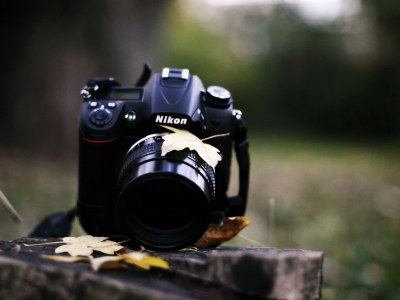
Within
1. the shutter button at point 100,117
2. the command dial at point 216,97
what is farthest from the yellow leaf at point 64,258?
the command dial at point 216,97

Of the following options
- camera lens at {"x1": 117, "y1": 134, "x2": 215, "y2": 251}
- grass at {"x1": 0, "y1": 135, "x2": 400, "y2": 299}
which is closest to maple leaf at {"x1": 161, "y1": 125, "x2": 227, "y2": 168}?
camera lens at {"x1": 117, "y1": 134, "x2": 215, "y2": 251}

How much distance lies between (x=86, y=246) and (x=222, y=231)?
0.28m

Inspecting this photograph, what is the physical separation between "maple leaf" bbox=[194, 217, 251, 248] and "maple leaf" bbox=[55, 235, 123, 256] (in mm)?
194

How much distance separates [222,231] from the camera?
0.79m

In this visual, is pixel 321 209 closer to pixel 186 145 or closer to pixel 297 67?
pixel 186 145

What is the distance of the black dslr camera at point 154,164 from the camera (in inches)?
24.8

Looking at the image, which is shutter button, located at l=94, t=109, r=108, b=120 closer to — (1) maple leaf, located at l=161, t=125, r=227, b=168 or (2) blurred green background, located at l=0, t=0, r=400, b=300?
(1) maple leaf, located at l=161, t=125, r=227, b=168

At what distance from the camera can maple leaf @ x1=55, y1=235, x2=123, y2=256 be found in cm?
59

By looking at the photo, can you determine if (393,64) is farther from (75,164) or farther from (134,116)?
(134,116)

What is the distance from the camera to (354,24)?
4.41m

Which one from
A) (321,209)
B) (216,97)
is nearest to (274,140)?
(321,209)

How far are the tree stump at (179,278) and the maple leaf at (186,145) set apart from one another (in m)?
0.17

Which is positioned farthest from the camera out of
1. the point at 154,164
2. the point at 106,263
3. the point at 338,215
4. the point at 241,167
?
the point at 338,215

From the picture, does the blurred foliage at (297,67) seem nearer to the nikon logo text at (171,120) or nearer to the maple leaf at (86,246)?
the nikon logo text at (171,120)
